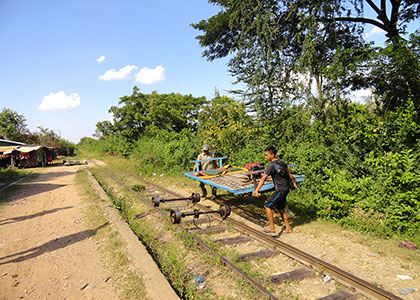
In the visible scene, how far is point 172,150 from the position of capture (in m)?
15.8

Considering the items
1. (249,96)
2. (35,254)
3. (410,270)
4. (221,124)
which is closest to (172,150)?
(221,124)

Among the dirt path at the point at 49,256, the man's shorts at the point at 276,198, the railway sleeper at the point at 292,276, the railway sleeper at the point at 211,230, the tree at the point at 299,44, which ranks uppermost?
the tree at the point at 299,44

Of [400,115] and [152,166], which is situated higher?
[400,115]

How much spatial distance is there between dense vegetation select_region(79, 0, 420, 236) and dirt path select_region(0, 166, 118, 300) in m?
5.30

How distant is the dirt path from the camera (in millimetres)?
3670

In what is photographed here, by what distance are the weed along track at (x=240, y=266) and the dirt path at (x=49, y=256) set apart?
1.07m

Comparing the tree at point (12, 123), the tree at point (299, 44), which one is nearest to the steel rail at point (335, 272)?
the tree at point (299, 44)

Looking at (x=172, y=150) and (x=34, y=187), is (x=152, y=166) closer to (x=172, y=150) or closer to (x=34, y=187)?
(x=172, y=150)

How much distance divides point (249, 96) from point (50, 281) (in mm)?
9533

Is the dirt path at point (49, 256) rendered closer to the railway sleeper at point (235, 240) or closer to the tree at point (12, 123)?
the railway sleeper at point (235, 240)

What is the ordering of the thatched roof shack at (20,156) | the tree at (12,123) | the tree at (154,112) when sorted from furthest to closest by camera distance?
the tree at (12,123), the tree at (154,112), the thatched roof shack at (20,156)

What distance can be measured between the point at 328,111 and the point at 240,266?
718 cm

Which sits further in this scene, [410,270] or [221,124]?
[221,124]

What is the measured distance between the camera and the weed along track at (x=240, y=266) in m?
3.28
